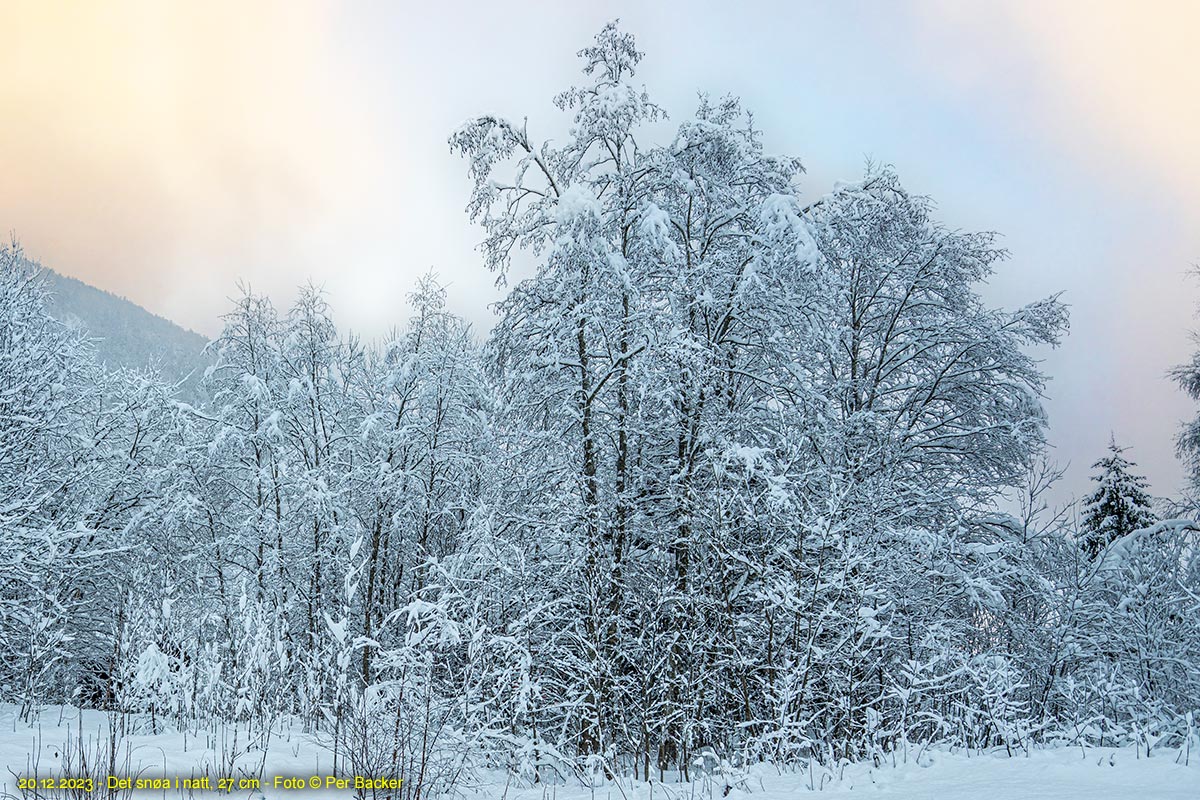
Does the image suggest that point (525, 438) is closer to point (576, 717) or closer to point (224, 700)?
point (576, 717)

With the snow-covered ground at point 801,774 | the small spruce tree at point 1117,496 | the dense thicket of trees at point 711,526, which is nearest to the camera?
the snow-covered ground at point 801,774

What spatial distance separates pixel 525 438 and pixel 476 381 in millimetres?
6795

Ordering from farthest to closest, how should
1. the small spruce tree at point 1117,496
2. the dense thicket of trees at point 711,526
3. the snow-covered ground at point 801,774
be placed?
the small spruce tree at point 1117,496, the dense thicket of trees at point 711,526, the snow-covered ground at point 801,774

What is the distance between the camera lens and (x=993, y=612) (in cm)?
1024

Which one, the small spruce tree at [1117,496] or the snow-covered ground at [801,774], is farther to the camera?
the small spruce tree at [1117,496]

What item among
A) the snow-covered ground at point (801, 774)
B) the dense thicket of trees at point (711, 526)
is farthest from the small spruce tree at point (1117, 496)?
the snow-covered ground at point (801, 774)

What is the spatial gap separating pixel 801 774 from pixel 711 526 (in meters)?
3.26

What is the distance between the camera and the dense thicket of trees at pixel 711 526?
7.43m

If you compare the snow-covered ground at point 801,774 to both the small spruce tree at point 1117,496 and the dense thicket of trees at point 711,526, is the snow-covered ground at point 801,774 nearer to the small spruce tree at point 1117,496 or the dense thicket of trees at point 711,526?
the dense thicket of trees at point 711,526

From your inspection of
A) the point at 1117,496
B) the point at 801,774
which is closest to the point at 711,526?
the point at 801,774

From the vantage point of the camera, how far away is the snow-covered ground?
15.6 ft

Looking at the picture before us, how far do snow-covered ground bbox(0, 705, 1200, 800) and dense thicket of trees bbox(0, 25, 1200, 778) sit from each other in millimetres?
429

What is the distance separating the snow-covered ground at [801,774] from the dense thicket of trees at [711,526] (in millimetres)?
429

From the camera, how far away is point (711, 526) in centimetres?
909
